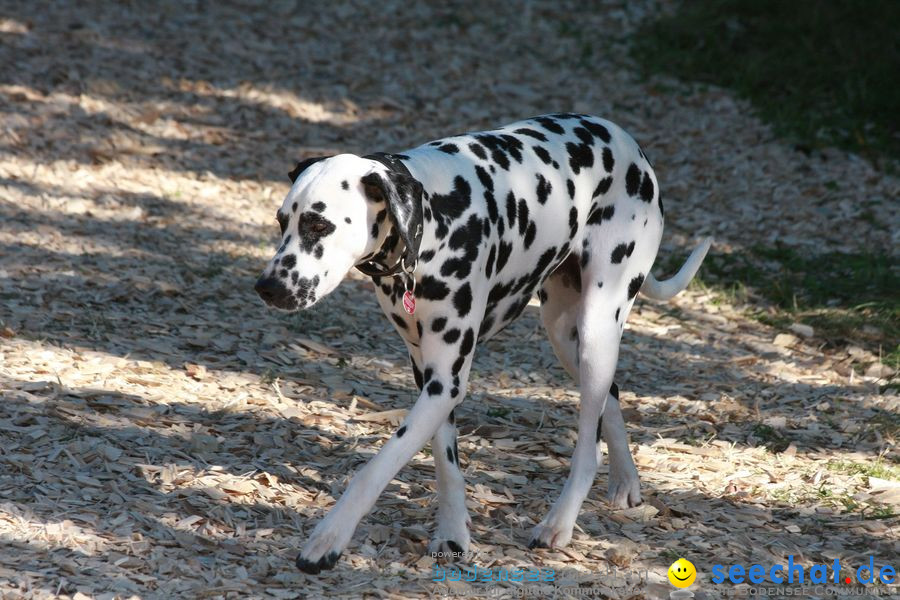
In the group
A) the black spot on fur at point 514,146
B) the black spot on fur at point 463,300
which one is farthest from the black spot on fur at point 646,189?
the black spot on fur at point 463,300

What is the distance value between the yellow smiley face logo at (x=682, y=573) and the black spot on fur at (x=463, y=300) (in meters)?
1.31

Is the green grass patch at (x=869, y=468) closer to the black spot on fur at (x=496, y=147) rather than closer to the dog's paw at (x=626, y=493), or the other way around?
the dog's paw at (x=626, y=493)

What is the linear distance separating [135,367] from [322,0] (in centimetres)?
782

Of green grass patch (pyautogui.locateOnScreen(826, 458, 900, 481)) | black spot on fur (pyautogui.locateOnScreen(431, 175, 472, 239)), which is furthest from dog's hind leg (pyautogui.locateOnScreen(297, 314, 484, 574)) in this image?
green grass patch (pyautogui.locateOnScreen(826, 458, 900, 481))

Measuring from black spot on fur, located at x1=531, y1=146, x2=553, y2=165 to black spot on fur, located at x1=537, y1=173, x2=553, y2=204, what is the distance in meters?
0.10

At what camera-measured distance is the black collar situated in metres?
3.85

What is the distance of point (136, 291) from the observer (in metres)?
6.82

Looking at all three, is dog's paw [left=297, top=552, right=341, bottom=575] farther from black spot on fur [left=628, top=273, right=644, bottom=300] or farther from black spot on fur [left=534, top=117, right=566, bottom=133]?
black spot on fur [left=534, top=117, right=566, bottom=133]

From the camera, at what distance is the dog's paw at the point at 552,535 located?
4473 mm

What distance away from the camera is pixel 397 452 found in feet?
13.1

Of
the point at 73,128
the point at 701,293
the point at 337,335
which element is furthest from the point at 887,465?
the point at 73,128

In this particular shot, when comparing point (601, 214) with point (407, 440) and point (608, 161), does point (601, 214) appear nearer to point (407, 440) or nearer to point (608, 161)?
point (608, 161)

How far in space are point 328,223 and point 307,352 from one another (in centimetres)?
269

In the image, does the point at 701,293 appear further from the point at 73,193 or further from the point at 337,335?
the point at 73,193
